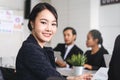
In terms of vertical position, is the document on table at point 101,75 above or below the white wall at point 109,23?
below

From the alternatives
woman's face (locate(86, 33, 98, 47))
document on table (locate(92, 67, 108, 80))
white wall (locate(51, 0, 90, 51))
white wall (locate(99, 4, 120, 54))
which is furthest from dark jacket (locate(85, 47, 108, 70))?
white wall (locate(51, 0, 90, 51))

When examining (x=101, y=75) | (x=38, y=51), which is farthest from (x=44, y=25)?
(x=101, y=75)

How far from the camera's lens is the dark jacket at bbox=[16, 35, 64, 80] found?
1.17 metres

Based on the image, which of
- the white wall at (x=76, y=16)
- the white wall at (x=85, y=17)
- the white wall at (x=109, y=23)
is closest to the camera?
the white wall at (x=109, y=23)

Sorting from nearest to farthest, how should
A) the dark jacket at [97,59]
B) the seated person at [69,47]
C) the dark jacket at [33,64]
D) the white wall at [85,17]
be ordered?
the dark jacket at [33,64] < the dark jacket at [97,59] < the seated person at [69,47] < the white wall at [85,17]

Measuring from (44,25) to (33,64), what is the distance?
206 millimetres

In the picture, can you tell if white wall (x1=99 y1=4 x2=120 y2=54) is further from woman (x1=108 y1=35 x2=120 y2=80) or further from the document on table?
woman (x1=108 y1=35 x2=120 y2=80)

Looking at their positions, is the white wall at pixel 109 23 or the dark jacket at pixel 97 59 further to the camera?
the white wall at pixel 109 23

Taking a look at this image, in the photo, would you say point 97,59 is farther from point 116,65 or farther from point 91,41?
point 116,65

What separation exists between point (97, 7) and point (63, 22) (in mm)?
915

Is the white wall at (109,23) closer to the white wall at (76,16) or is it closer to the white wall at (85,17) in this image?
the white wall at (85,17)

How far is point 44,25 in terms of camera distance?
1.26 m

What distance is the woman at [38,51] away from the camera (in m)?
1.17

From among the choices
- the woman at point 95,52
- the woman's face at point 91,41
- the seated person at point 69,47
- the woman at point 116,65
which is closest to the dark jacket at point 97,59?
the woman at point 95,52
